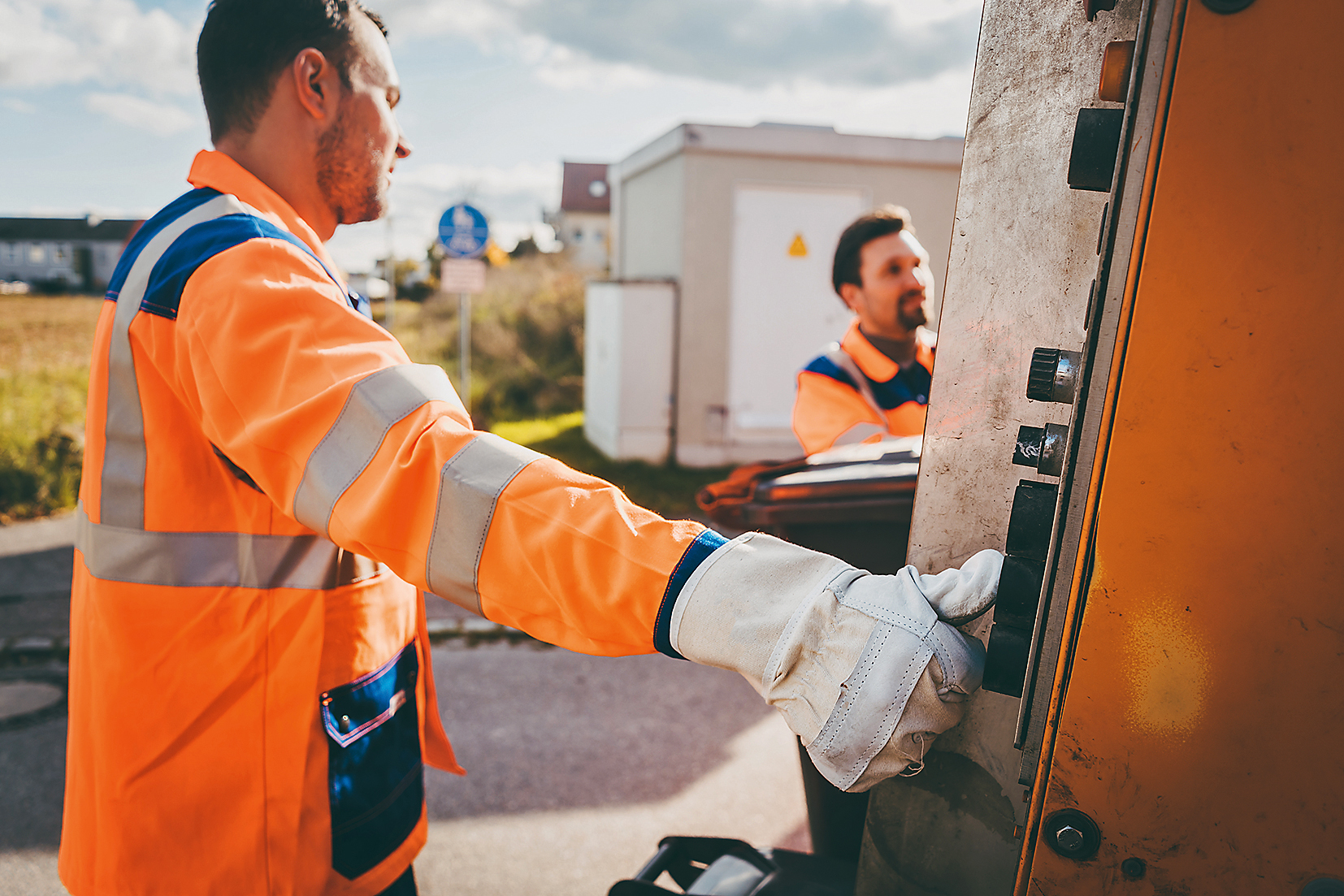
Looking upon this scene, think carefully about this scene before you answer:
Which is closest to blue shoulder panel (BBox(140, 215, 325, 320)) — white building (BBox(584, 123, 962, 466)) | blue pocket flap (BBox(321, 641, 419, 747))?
blue pocket flap (BBox(321, 641, 419, 747))

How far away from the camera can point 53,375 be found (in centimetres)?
801

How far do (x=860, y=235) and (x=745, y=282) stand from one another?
5.29 meters

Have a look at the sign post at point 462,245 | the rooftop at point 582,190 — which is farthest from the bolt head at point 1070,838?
the rooftop at point 582,190

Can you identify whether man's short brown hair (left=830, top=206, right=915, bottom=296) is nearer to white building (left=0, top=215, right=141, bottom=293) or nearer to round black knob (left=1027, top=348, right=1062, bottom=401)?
round black knob (left=1027, top=348, right=1062, bottom=401)

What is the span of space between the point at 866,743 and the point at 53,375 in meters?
9.72

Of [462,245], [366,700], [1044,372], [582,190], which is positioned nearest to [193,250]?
[366,700]

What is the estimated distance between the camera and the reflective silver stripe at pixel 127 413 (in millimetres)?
1119

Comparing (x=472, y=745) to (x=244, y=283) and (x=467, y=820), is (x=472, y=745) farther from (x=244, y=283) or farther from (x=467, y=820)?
(x=244, y=283)

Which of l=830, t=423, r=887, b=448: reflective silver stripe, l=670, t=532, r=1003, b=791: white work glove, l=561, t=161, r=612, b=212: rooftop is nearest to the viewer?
l=670, t=532, r=1003, b=791: white work glove

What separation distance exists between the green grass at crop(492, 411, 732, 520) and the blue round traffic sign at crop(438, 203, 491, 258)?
7.58 ft

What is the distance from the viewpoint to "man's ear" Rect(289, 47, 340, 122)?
4.34ft

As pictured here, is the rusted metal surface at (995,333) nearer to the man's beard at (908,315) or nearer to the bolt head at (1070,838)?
the bolt head at (1070,838)

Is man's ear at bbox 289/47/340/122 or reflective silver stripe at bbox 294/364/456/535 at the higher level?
man's ear at bbox 289/47/340/122

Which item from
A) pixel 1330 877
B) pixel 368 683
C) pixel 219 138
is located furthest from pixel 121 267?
pixel 1330 877
